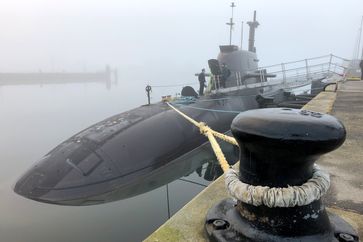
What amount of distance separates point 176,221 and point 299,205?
855 mm

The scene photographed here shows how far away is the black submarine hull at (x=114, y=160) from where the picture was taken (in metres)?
9.22

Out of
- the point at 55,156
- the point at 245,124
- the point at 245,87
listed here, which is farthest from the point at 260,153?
the point at 245,87

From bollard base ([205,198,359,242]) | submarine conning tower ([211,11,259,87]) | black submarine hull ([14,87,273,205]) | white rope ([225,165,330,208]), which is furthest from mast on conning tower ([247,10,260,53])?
white rope ([225,165,330,208])

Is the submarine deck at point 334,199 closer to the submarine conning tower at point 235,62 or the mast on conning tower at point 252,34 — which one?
the submarine conning tower at point 235,62

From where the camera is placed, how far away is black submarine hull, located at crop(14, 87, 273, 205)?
30.2 ft

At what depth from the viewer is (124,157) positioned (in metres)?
10.2

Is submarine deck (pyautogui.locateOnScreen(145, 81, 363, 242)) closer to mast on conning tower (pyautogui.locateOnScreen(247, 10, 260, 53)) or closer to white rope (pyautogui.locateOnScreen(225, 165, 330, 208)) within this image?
white rope (pyautogui.locateOnScreen(225, 165, 330, 208))

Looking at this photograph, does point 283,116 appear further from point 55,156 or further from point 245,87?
point 245,87

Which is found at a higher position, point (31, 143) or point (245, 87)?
point (245, 87)

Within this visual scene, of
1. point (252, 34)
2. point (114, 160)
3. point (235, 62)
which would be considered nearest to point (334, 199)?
point (114, 160)

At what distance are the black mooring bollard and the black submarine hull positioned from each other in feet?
26.8

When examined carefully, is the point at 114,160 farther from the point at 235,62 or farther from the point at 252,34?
the point at 252,34

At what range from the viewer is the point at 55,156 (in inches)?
400

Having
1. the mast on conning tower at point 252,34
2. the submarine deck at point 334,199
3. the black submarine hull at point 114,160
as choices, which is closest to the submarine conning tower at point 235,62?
the mast on conning tower at point 252,34
